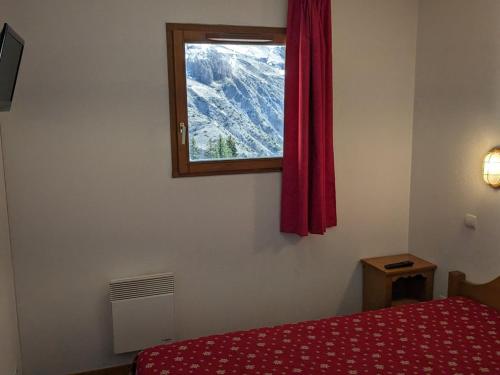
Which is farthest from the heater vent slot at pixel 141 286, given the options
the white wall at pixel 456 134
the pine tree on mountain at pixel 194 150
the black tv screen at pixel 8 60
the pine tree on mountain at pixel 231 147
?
the white wall at pixel 456 134

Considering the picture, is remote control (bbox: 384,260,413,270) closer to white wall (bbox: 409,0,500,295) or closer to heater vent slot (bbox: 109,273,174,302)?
white wall (bbox: 409,0,500,295)

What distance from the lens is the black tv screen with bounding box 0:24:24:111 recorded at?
168 centimetres

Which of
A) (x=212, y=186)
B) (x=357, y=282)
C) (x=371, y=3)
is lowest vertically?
(x=357, y=282)

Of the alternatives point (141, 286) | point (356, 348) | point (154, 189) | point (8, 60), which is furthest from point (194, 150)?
point (356, 348)

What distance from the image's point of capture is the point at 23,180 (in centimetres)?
261

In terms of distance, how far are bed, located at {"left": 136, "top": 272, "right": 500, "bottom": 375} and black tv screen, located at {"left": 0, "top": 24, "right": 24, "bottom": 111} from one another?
4.47 ft

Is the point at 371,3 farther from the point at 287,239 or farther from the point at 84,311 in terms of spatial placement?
the point at 84,311

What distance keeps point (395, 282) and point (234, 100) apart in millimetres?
1814

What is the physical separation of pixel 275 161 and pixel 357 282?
1167mm

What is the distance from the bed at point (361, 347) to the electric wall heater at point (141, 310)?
0.59 meters

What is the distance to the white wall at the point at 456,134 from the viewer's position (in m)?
2.71

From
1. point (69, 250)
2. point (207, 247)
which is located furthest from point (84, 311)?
point (207, 247)

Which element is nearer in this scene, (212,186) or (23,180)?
(23,180)

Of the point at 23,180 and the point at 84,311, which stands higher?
the point at 23,180
